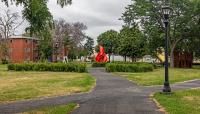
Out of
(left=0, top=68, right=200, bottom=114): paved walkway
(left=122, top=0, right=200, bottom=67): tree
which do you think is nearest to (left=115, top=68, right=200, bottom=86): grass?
(left=0, top=68, right=200, bottom=114): paved walkway

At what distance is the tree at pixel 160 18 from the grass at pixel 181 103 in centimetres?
3801

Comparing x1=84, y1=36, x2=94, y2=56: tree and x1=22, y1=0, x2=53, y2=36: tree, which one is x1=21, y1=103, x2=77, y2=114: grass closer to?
x1=22, y1=0, x2=53, y2=36: tree

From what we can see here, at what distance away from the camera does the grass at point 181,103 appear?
15.4 metres

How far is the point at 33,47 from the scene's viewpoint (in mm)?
120625

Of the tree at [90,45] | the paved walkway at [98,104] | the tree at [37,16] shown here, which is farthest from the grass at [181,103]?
the tree at [90,45]

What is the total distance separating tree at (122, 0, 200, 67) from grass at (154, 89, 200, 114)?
38.0m

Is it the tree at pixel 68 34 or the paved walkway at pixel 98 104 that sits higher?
the tree at pixel 68 34

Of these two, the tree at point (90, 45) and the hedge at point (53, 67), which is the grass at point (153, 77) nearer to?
the hedge at point (53, 67)

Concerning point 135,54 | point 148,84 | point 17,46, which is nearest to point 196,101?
point 148,84

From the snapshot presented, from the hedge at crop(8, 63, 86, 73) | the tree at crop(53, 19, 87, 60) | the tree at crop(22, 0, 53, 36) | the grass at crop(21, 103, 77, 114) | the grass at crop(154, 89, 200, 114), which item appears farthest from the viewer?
the tree at crop(53, 19, 87, 60)

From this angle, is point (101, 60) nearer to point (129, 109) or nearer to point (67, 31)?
point (67, 31)

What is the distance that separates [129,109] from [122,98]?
391cm

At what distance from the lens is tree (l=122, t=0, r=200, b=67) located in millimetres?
58938

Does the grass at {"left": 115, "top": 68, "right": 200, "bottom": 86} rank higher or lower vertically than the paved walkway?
higher
